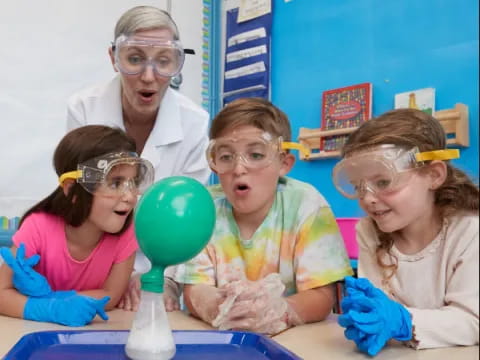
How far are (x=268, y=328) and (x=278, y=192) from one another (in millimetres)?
298

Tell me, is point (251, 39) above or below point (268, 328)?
above

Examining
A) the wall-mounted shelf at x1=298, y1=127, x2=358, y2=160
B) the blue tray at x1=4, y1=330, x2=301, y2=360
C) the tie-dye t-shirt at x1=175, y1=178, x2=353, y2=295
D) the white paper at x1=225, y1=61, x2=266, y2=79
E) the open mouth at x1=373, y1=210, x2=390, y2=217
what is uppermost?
the white paper at x1=225, y1=61, x2=266, y2=79

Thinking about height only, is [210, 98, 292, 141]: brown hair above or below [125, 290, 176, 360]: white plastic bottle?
above

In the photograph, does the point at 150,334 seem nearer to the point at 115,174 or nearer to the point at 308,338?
the point at 308,338

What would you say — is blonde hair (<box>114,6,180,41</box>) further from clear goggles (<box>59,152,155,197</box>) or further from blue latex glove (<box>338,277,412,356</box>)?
blue latex glove (<box>338,277,412,356</box>)

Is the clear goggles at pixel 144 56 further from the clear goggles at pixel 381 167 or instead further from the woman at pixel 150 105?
the clear goggles at pixel 381 167

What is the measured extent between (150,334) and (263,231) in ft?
1.28

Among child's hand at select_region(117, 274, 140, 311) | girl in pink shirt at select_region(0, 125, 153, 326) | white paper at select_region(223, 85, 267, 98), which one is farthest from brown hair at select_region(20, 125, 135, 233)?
white paper at select_region(223, 85, 267, 98)

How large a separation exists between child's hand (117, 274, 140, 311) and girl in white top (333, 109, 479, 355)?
0.36 m

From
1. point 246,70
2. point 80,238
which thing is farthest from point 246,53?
point 80,238

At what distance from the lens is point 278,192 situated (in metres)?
0.84

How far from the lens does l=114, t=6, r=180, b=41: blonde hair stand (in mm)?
632

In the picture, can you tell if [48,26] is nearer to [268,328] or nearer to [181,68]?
[181,68]

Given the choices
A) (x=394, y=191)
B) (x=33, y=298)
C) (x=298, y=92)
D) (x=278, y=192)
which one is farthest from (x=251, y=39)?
(x=33, y=298)
